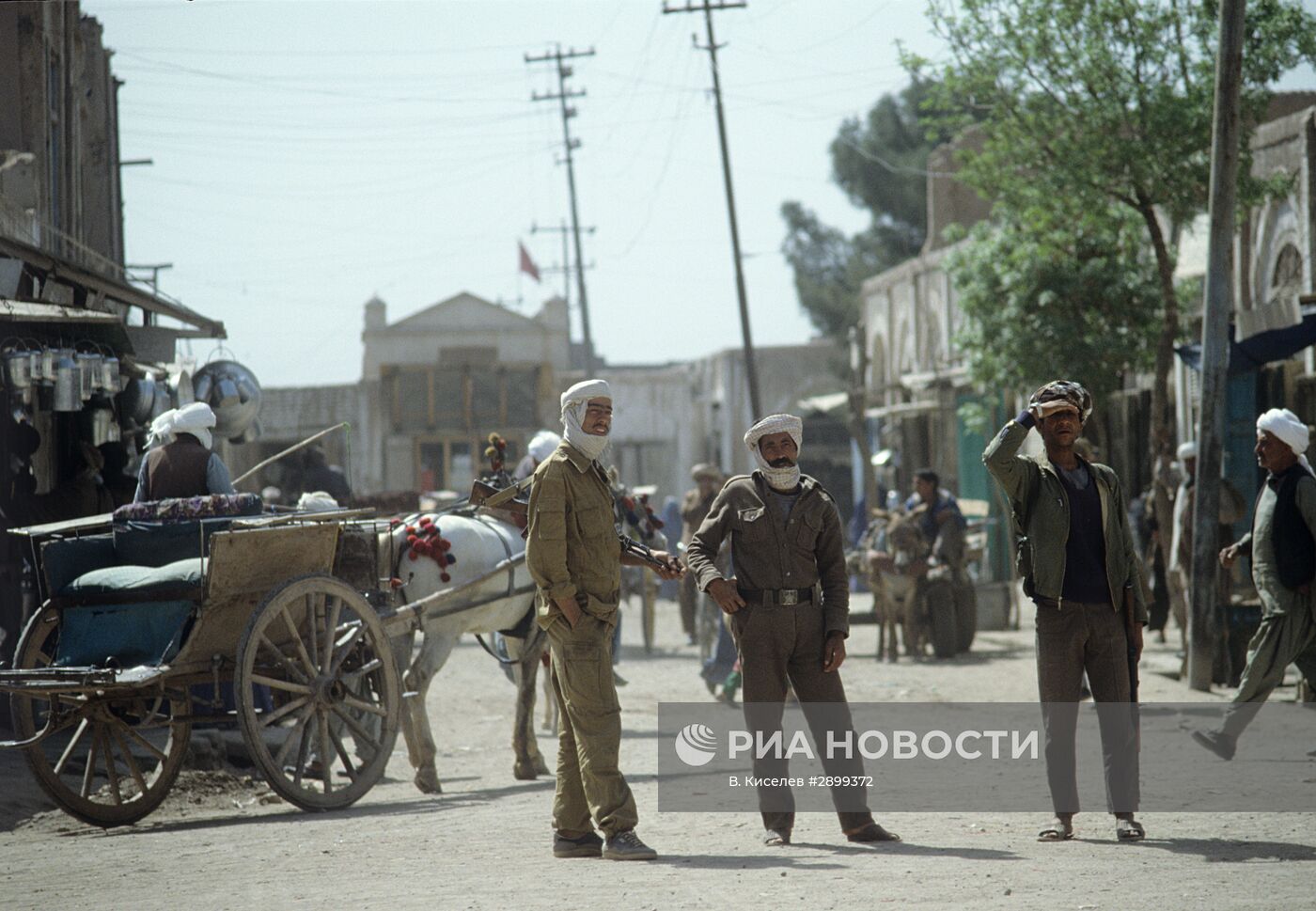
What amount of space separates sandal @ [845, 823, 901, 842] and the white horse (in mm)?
3433

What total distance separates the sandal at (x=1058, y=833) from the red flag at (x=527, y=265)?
49714mm

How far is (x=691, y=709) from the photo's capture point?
13.5m

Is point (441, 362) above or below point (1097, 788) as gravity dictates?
above

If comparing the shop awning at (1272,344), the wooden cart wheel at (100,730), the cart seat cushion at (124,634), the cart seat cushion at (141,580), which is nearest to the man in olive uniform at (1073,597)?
the cart seat cushion at (141,580)

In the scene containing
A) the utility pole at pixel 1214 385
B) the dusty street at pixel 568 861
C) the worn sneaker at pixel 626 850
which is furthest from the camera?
the utility pole at pixel 1214 385

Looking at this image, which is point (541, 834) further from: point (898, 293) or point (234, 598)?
point (898, 293)

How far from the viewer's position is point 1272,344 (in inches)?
510

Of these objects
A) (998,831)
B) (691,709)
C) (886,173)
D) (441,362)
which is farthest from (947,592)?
(886,173)

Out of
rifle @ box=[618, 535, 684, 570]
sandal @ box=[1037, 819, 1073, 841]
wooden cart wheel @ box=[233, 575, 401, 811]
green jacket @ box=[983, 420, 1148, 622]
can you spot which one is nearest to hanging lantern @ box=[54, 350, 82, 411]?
wooden cart wheel @ box=[233, 575, 401, 811]

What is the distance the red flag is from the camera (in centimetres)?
5603

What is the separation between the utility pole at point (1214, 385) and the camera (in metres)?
12.8

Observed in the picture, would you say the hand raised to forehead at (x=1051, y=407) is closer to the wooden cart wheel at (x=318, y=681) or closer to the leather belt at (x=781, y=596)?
the leather belt at (x=781, y=596)

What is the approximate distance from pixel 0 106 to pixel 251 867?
10.6 m

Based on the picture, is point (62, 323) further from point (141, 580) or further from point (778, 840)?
point (778, 840)
